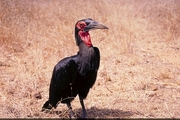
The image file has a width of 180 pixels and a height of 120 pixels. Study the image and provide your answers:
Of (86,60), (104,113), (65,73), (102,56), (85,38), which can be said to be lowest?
(104,113)

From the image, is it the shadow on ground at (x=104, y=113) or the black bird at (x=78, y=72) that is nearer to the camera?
the black bird at (x=78, y=72)

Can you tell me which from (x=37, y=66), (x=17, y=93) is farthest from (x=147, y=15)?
(x=17, y=93)

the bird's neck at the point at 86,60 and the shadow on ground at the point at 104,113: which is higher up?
the bird's neck at the point at 86,60

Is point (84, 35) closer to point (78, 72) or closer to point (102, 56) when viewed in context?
point (78, 72)

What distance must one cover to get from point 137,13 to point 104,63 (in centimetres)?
515

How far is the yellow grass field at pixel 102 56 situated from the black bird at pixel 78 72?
0.25 meters

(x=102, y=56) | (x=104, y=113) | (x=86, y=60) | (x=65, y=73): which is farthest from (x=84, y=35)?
(x=102, y=56)

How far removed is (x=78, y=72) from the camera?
340 centimetres

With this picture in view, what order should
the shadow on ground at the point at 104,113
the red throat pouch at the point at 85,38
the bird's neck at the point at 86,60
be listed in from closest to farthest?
1. the bird's neck at the point at 86,60
2. the red throat pouch at the point at 85,38
3. the shadow on ground at the point at 104,113

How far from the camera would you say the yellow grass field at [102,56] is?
13.0 ft

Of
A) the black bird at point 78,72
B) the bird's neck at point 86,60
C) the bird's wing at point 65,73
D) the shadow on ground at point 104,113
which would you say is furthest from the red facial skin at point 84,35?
the shadow on ground at point 104,113

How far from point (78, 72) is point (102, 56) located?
2.93 m

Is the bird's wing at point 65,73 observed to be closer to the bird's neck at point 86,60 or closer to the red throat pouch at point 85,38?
the bird's neck at point 86,60

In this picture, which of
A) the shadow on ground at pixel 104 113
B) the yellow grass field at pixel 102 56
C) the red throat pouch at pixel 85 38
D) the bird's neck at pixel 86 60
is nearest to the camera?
the bird's neck at pixel 86 60
